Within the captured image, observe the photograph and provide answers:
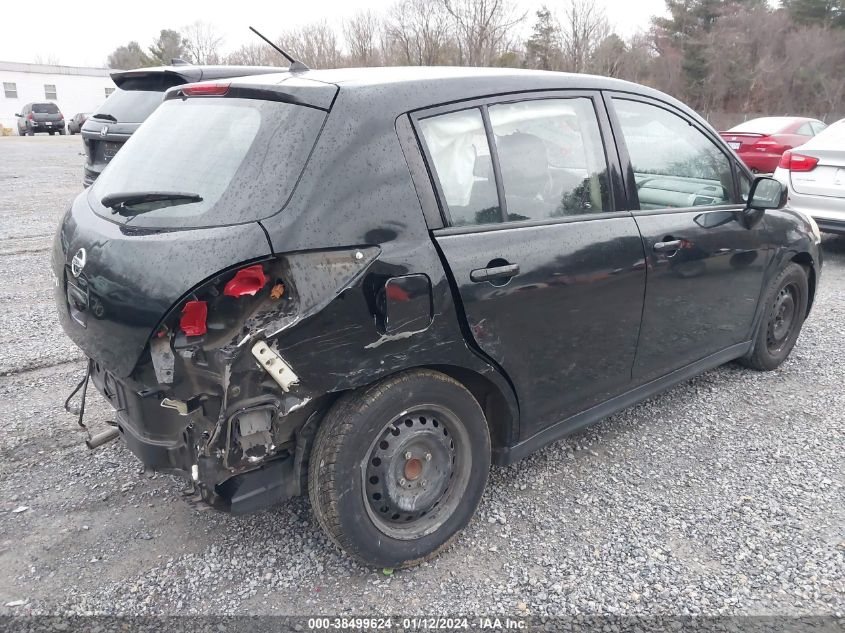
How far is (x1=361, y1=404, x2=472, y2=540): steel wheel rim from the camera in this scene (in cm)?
247

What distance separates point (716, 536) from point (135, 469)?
2.75 meters

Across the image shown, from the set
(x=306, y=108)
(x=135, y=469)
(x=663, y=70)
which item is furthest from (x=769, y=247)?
(x=663, y=70)

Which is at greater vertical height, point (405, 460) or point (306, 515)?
point (405, 460)

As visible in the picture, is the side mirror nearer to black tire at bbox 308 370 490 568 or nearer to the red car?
black tire at bbox 308 370 490 568

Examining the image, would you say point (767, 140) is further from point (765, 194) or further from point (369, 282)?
point (369, 282)

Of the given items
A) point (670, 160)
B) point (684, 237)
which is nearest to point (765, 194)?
point (670, 160)

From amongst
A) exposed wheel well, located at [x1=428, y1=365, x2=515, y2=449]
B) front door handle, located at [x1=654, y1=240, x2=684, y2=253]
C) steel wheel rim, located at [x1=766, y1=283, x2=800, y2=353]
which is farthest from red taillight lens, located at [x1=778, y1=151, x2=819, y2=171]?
exposed wheel well, located at [x1=428, y1=365, x2=515, y2=449]

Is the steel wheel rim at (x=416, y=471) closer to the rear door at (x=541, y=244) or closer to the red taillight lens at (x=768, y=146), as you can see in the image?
the rear door at (x=541, y=244)

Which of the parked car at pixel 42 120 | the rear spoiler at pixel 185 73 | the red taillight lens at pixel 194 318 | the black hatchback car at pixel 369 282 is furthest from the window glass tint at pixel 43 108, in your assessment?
the red taillight lens at pixel 194 318

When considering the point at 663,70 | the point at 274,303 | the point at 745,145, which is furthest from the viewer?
the point at 663,70

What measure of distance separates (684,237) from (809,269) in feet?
5.78

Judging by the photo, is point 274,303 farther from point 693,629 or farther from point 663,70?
point 663,70

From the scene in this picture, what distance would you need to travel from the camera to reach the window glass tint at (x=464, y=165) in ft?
8.28

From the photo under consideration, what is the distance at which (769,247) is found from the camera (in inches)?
155
